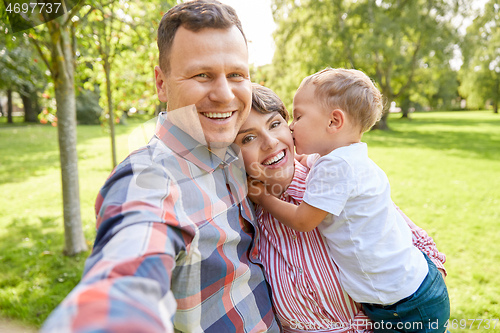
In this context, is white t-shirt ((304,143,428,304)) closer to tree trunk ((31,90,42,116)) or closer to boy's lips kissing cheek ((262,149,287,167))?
boy's lips kissing cheek ((262,149,287,167))

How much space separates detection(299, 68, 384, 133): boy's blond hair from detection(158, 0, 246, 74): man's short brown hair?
0.62 meters

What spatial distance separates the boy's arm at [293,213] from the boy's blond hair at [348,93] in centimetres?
64

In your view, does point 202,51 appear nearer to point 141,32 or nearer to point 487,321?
point 487,321

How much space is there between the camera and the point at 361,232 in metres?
1.66

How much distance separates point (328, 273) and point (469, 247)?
17.3 ft

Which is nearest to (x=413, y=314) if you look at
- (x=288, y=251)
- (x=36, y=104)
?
(x=288, y=251)

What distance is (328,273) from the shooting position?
1683 millimetres

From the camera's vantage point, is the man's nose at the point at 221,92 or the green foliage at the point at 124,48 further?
the green foliage at the point at 124,48

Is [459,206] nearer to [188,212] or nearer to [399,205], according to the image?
[399,205]

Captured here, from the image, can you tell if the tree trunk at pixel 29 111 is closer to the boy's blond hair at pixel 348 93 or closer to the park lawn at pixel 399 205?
the park lawn at pixel 399 205

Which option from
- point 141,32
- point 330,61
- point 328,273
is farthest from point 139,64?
point 330,61

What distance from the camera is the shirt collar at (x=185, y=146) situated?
1.52 metres

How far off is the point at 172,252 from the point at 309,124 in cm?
126

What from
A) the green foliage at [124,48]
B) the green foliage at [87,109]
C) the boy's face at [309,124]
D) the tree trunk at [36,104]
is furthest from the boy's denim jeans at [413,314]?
the tree trunk at [36,104]
